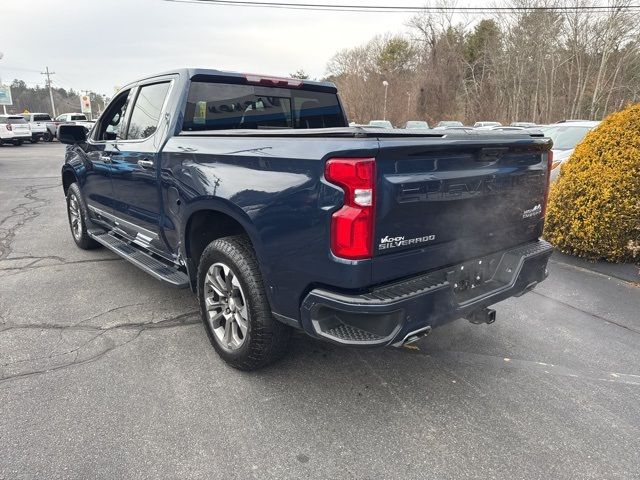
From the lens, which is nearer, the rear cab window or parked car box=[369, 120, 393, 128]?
parked car box=[369, 120, 393, 128]

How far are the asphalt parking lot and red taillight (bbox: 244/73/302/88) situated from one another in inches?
84.9

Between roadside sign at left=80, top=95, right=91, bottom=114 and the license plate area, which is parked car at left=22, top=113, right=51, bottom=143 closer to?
roadside sign at left=80, top=95, right=91, bottom=114

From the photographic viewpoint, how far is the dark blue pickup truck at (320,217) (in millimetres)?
2219

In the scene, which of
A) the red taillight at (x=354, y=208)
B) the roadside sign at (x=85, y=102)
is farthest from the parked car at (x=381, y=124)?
the roadside sign at (x=85, y=102)

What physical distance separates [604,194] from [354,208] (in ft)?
13.9

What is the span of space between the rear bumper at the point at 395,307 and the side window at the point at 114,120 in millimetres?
3166

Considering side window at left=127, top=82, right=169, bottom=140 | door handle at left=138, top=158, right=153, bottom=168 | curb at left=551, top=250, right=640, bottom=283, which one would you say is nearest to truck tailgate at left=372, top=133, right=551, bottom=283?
door handle at left=138, top=158, right=153, bottom=168

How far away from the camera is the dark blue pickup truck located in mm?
2219

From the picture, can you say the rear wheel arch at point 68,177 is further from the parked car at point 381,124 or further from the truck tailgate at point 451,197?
the truck tailgate at point 451,197

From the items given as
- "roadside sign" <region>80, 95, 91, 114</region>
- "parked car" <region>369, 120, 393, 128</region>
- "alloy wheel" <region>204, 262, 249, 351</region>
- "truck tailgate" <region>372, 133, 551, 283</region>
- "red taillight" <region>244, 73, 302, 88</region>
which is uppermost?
Answer: "roadside sign" <region>80, 95, 91, 114</region>

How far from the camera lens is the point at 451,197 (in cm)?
248

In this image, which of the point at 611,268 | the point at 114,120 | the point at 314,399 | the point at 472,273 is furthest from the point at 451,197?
the point at 611,268

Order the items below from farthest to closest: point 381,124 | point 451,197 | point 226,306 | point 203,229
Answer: point 381,124, point 203,229, point 226,306, point 451,197

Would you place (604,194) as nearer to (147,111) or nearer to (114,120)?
(147,111)
